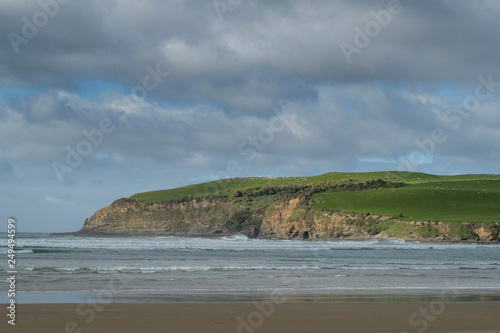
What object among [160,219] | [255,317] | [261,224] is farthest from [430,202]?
[255,317]

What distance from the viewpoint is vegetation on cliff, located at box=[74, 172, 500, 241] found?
85938 millimetres

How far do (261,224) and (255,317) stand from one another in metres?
101

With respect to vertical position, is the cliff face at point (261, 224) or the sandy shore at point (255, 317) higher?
the cliff face at point (261, 224)

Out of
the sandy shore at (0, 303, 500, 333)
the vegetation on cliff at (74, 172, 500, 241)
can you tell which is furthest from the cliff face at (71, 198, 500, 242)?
the sandy shore at (0, 303, 500, 333)

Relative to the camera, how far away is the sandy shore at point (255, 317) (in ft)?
38.0

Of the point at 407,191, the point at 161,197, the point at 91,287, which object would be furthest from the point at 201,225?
the point at 91,287

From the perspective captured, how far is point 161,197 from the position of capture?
157 meters

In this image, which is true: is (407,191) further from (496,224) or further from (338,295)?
(338,295)

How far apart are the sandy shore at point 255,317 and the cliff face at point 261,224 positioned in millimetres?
70914

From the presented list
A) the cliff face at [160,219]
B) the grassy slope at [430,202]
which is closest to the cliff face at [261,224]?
the cliff face at [160,219]

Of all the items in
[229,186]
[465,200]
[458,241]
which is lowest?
[458,241]

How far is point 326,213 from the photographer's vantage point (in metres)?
98.9

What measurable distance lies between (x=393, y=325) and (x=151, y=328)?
19.6 feet

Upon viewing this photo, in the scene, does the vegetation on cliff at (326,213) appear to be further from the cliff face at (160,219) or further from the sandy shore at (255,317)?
the sandy shore at (255,317)
